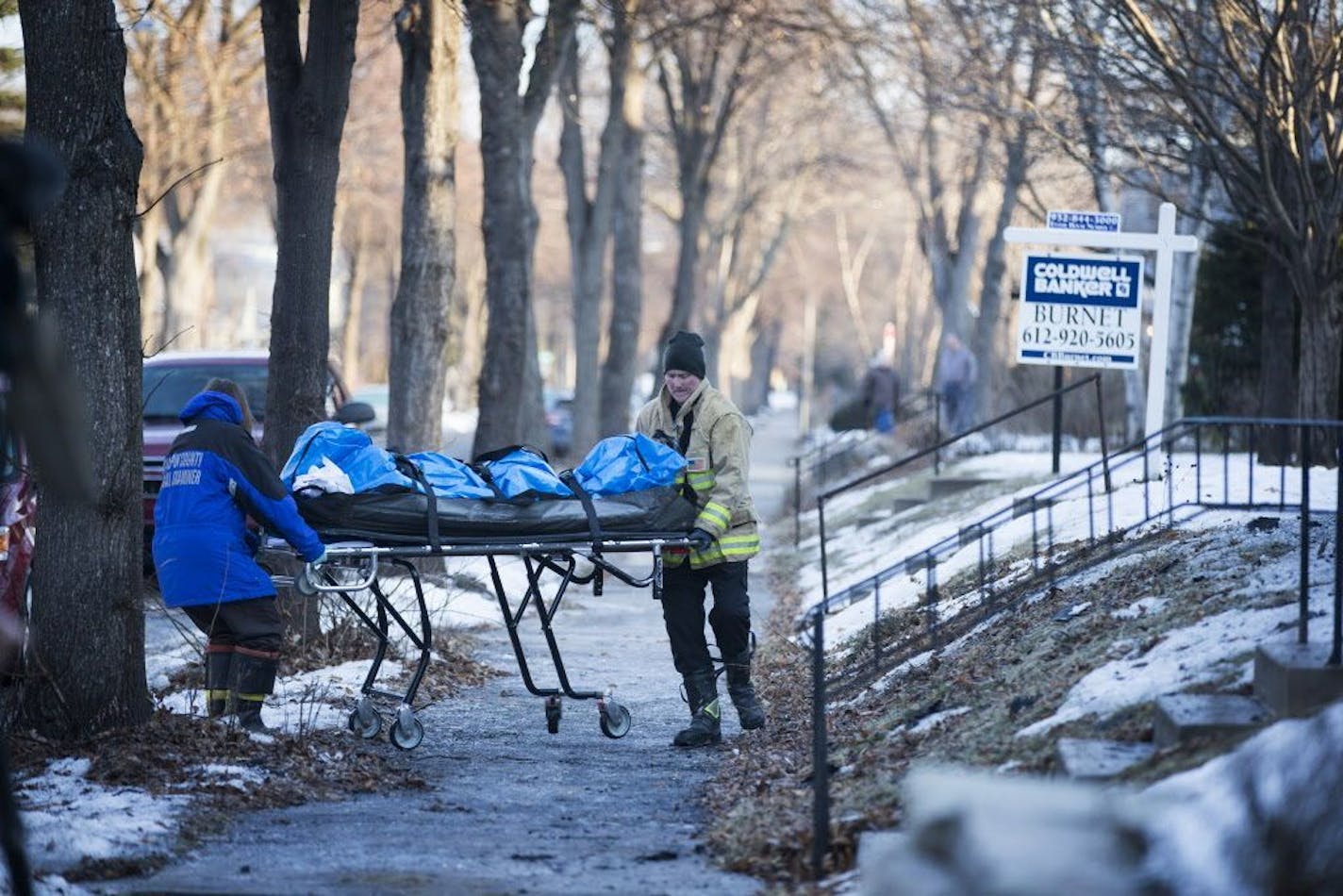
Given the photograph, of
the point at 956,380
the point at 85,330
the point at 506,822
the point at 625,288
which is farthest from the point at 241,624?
the point at 956,380

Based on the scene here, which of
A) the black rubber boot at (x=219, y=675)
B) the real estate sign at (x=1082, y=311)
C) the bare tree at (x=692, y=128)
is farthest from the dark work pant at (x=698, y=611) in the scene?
the bare tree at (x=692, y=128)

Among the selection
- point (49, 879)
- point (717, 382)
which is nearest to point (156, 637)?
point (49, 879)

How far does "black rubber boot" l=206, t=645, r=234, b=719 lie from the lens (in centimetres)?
923

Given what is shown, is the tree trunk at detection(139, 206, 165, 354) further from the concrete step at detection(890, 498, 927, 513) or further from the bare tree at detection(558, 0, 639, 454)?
the concrete step at detection(890, 498, 927, 513)

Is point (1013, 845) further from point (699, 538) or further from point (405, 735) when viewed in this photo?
point (405, 735)

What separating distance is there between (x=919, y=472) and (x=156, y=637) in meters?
13.1

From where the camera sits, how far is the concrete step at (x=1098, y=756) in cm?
641

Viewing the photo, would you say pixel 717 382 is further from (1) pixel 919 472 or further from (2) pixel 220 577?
(2) pixel 220 577

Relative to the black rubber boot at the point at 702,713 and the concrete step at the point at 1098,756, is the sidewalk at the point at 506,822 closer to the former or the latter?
the black rubber boot at the point at 702,713

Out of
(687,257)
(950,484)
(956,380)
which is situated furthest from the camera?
(687,257)

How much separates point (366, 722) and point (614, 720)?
1.28 metres

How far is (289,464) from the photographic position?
9.00 meters

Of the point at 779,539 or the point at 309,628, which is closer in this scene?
the point at 309,628

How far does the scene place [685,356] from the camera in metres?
9.82
